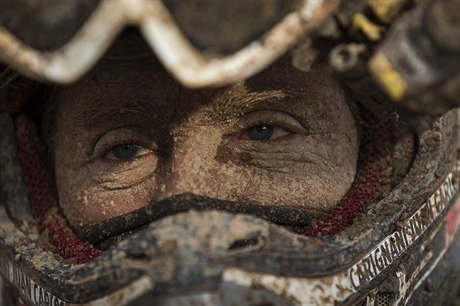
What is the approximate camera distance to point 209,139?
2123 millimetres

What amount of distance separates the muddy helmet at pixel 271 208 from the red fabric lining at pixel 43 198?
1 cm

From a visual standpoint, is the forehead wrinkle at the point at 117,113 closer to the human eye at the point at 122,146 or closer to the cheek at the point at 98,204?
the human eye at the point at 122,146

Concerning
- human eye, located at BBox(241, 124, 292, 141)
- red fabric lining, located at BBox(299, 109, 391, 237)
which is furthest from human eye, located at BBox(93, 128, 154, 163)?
red fabric lining, located at BBox(299, 109, 391, 237)

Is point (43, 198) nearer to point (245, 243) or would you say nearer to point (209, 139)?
point (209, 139)

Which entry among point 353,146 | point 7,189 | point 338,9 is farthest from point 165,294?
point 7,189

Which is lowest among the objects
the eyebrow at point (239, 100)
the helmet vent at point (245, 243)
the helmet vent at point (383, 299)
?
the helmet vent at point (245, 243)

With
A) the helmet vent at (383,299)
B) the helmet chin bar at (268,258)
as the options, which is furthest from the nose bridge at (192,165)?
the helmet vent at (383,299)

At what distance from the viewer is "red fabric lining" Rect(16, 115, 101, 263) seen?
7.42 ft

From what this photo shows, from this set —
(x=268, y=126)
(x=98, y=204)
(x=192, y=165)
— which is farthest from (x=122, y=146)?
(x=268, y=126)

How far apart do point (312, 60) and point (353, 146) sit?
585 millimetres

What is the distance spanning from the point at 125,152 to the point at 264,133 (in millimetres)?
361

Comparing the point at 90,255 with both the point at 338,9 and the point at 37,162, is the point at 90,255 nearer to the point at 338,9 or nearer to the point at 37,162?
the point at 37,162

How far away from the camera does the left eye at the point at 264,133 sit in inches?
86.0

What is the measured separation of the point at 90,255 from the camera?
2.16 m
